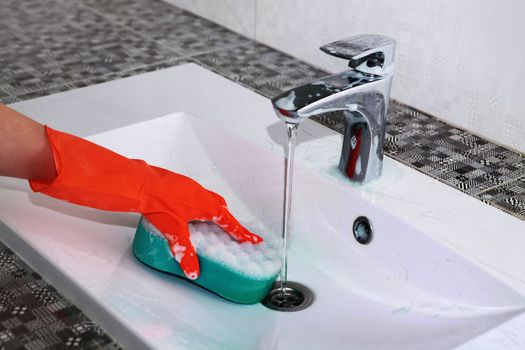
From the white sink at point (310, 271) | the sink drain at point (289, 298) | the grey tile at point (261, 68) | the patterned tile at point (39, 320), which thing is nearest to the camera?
the patterned tile at point (39, 320)

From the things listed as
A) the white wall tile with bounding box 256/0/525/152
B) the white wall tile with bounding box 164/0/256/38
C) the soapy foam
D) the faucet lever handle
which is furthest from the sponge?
the white wall tile with bounding box 164/0/256/38

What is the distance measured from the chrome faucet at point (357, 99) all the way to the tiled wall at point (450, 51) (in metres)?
0.26

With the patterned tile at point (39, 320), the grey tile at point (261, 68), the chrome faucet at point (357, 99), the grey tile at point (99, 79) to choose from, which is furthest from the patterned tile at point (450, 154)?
A: the patterned tile at point (39, 320)

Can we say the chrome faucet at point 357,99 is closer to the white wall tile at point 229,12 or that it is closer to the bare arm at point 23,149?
the bare arm at point 23,149

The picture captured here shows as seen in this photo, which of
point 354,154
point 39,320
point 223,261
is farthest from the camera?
point 354,154

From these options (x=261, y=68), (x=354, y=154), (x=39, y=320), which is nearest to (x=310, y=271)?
(x=354, y=154)

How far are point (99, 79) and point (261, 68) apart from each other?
0.30 metres

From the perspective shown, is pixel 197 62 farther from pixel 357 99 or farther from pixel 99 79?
pixel 357 99

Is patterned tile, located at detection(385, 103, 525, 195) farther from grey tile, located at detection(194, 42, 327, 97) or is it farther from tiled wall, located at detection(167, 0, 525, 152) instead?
grey tile, located at detection(194, 42, 327, 97)

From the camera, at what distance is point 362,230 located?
1170 millimetres

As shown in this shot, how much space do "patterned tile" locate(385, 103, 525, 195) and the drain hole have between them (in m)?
0.15

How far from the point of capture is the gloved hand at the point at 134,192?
109cm

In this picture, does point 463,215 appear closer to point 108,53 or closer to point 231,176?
point 231,176

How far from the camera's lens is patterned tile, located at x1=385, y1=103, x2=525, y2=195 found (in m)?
1.25
